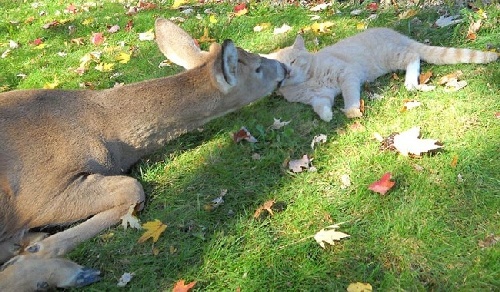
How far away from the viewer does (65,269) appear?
3.63 meters

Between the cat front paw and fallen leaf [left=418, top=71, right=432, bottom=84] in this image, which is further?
fallen leaf [left=418, top=71, right=432, bottom=84]

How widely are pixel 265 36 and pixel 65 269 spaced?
14.2ft

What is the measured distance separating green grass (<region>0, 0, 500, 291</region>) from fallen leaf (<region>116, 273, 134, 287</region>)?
0.03 metres

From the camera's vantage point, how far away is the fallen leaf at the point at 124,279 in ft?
11.8

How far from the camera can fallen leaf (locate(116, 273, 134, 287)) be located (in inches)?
141

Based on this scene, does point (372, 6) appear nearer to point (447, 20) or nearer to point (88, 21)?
point (447, 20)

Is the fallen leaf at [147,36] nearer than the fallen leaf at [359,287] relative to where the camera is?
No

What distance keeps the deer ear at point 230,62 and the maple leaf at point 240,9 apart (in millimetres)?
3274

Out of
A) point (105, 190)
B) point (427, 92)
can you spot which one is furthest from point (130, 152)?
point (427, 92)

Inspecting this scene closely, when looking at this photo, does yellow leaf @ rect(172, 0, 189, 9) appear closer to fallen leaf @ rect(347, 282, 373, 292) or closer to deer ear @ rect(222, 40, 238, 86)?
deer ear @ rect(222, 40, 238, 86)

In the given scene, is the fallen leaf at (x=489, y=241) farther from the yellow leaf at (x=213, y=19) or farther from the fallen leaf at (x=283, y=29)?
the yellow leaf at (x=213, y=19)

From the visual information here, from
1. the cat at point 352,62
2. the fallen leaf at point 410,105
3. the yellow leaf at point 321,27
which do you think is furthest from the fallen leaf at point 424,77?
the yellow leaf at point 321,27

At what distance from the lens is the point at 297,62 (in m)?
5.82

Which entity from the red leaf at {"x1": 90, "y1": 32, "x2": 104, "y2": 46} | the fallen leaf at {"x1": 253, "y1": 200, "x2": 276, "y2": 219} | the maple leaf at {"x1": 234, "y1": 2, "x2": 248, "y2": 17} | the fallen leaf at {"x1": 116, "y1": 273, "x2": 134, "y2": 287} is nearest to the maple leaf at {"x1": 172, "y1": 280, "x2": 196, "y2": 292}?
the fallen leaf at {"x1": 116, "y1": 273, "x2": 134, "y2": 287}
